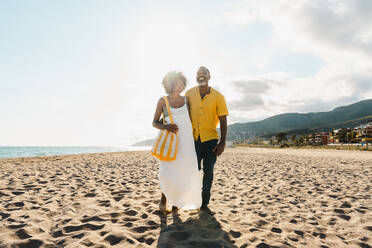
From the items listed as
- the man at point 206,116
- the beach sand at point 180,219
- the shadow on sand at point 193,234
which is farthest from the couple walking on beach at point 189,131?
the beach sand at point 180,219

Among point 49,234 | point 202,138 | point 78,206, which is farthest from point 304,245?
point 78,206

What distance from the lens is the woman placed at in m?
3.06

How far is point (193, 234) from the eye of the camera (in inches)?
104

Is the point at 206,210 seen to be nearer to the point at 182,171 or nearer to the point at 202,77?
the point at 182,171

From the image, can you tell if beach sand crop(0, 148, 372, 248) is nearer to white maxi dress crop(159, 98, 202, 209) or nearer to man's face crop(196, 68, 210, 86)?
white maxi dress crop(159, 98, 202, 209)

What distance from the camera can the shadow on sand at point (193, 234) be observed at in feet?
7.85

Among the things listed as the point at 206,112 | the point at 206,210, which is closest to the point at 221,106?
the point at 206,112

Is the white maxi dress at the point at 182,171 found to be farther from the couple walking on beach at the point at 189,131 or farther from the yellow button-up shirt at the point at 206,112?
the yellow button-up shirt at the point at 206,112

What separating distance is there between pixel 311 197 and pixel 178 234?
3484 millimetres

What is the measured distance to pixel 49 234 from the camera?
259 cm

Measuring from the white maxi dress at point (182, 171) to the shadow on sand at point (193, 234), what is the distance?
0.83 ft

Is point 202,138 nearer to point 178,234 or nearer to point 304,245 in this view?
point 178,234

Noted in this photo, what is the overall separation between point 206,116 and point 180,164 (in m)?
0.85

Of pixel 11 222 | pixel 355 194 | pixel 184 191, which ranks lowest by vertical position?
pixel 355 194
